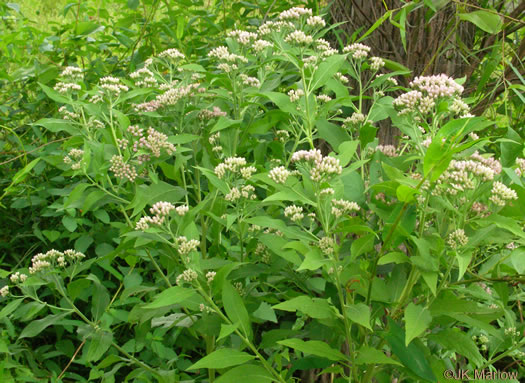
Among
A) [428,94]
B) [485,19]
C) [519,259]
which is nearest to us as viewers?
[519,259]

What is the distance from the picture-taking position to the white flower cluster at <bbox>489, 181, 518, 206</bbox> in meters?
1.24

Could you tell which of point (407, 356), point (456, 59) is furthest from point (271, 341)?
point (456, 59)

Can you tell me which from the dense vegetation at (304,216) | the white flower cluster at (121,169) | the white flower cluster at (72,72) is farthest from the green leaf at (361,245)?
the white flower cluster at (72,72)

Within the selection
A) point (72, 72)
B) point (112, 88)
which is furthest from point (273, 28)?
point (72, 72)

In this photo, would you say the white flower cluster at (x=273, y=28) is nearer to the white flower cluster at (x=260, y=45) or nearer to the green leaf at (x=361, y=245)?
the white flower cluster at (x=260, y=45)

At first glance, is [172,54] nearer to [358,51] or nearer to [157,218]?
[358,51]

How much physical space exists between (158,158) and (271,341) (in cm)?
60

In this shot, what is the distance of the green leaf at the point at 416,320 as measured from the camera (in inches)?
48.1

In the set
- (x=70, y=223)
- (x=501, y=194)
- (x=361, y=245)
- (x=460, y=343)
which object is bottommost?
(x=70, y=223)

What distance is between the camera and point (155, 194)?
1.59 m

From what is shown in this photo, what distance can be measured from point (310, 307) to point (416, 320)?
9.2 inches

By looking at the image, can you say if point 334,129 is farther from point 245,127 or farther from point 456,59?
point 456,59

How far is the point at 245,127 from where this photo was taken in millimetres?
1788

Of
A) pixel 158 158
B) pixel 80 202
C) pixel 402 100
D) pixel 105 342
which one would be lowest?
pixel 105 342
